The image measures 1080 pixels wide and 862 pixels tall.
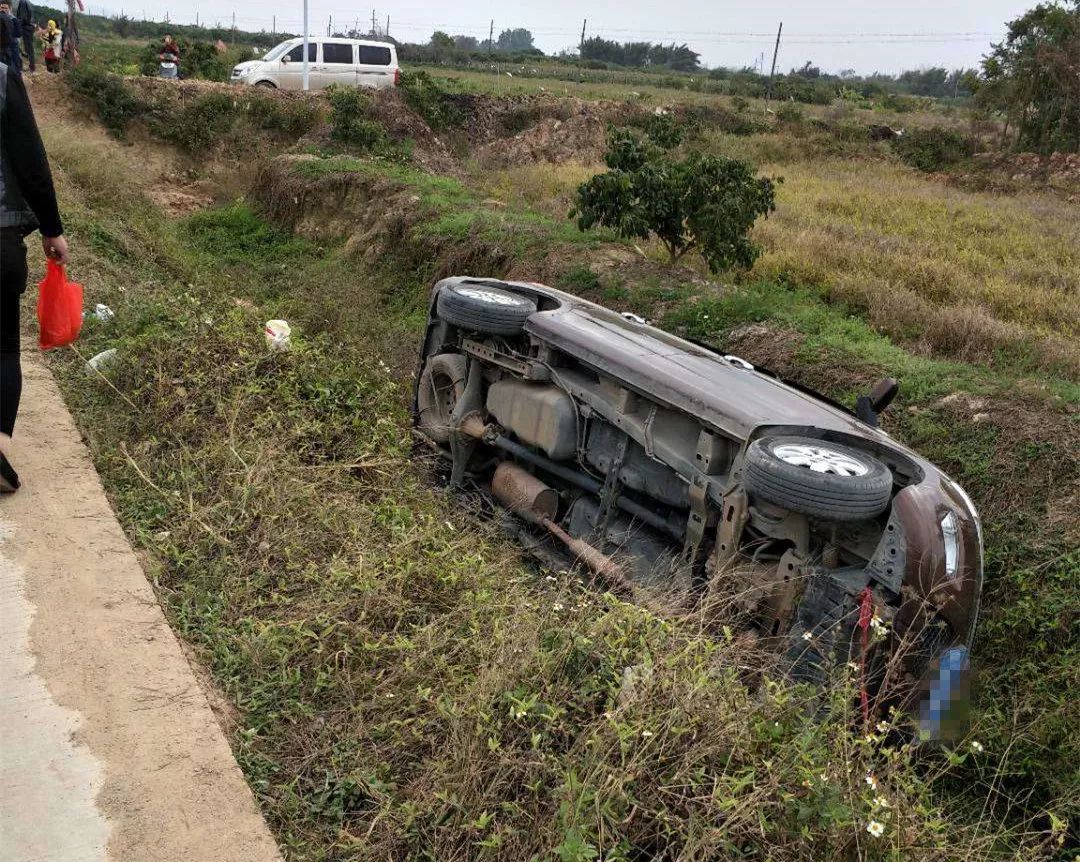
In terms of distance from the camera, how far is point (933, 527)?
352 cm

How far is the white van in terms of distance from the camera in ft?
70.4

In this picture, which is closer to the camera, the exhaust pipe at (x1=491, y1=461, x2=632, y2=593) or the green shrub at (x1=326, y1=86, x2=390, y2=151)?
the exhaust pipe at (x1=491, y1=461, x2=632, y2=593)

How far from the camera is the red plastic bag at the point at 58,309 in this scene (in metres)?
4.66

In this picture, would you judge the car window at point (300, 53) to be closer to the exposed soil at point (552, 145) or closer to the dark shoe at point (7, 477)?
the exposed soil at point (552, 145)

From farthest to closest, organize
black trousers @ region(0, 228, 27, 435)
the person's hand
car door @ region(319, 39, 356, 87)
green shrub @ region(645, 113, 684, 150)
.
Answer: car door @ region(319, 39, 356, 87)
green shrub @ region(645, 113, 684, 150)
the person's hand
black trousers @ region(0, 228, 27, 435)

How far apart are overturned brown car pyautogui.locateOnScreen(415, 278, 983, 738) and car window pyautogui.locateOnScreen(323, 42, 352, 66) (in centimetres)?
1843

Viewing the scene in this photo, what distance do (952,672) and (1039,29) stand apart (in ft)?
77.7

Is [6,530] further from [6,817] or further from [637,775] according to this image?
[637,775]

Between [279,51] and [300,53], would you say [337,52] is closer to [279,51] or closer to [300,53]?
[300,53]

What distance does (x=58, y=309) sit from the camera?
4699 mm

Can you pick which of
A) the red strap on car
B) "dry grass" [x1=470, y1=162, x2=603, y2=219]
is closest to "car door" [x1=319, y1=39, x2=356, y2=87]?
"dry grass" [x1=470, y1=162, x2=603, y2=219]

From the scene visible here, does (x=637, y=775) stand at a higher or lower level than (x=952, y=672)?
higher

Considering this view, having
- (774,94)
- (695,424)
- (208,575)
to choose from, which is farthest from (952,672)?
(774,94)

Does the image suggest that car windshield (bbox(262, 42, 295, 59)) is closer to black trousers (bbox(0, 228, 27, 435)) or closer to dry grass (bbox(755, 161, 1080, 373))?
dry grass (bbox(755, 161, 1080, 373))
